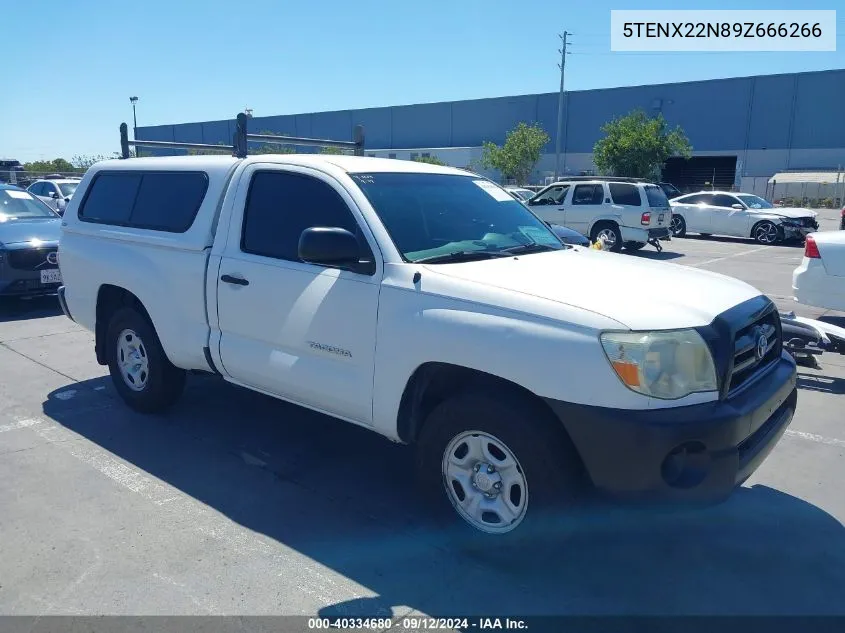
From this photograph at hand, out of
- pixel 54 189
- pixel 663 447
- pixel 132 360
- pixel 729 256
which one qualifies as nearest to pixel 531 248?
pixel 663 447

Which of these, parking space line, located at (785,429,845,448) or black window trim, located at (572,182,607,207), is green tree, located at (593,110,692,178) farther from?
parking space line, located at (785,429,845,448)

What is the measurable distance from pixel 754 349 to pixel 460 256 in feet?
5.10

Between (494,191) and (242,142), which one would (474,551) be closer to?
(494,191)

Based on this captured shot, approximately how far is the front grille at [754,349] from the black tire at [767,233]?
752 inches

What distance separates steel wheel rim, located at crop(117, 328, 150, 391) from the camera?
516 cm

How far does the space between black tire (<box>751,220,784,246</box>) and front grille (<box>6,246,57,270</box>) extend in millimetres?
19450

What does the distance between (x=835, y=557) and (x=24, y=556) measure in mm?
4078

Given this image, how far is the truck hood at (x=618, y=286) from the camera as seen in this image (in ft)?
9.67

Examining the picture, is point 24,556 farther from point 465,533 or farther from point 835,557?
point 835,557

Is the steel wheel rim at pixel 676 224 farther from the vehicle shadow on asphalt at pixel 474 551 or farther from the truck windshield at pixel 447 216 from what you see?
the vehicle shadow on asphalt at pixel 474 551

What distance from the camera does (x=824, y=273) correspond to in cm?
765

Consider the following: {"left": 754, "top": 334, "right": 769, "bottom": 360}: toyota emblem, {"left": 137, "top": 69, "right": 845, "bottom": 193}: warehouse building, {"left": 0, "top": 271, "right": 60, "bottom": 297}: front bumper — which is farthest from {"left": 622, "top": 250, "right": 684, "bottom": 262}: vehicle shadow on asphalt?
{"left": 137, "top": 69, "right": 845, "bottom": 193}: warehouse building

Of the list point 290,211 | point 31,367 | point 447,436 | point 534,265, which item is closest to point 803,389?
point 534,265

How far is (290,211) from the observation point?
13.7ft
